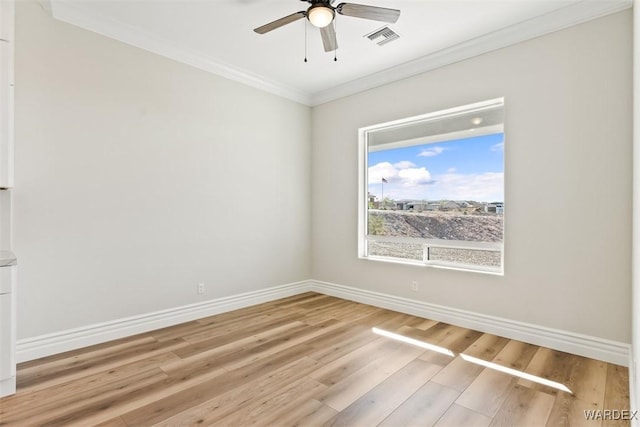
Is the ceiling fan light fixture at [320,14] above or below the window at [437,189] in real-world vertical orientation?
above

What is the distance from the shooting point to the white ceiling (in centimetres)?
278


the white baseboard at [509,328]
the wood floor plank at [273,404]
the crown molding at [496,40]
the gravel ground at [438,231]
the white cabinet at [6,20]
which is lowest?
the wood floor plank at [273,404]

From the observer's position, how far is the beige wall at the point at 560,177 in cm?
262

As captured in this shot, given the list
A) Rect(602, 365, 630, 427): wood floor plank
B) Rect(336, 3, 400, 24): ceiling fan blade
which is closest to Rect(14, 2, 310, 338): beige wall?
Rect(336, 3, 400, 24): ceiling fan blade

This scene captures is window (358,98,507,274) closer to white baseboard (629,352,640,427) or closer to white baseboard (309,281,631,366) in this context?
white baseboard (309,281,631,366)

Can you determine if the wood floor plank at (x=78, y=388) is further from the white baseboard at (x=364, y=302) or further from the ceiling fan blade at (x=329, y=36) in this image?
the ceiling fan blade at (x=329, y=36)

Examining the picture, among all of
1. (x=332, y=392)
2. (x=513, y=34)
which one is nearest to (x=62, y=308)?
(x=332, y=392)

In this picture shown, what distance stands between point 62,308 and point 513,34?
4.86m

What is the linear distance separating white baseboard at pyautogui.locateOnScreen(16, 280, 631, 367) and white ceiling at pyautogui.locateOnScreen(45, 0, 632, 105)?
2.74 metres

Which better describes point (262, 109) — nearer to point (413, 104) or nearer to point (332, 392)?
point (413, 104)

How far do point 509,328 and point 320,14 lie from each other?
10.8ft

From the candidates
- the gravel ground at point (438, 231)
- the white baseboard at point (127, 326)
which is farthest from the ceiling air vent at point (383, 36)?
the white baseboard at point (127, 326)

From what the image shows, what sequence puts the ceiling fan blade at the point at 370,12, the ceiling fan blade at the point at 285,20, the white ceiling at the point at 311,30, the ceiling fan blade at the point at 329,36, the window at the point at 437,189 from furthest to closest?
1. the window at the point at 437,189
2. the white ceiling at the point at 311,30
3. the ceiling fan blade at the point at 329,36
4. the ceiling fan blade at the point at 285,20
5. the ceiling fan blade at the point at 370,12

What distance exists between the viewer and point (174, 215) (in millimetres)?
3533
